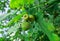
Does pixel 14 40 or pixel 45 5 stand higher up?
pixel 45 5

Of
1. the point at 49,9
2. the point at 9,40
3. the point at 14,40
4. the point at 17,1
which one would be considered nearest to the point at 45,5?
the point at 49,9

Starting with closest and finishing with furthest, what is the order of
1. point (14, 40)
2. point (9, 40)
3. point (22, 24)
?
1. point (22, 24)
2. point (14, 40)
3. point (9, 40)

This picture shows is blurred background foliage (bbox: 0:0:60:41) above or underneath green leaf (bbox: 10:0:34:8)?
underneath

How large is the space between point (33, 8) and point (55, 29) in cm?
12

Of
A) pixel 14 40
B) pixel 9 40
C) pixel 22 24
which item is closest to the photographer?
pixel 22 24

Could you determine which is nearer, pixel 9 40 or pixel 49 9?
pixel 49 9

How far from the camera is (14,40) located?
4.48 feet

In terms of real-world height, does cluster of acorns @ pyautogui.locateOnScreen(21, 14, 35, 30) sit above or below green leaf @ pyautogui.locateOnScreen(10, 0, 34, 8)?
below

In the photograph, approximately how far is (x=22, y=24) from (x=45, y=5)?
0.14 metres

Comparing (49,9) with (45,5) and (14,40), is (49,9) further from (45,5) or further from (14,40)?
(14,40)

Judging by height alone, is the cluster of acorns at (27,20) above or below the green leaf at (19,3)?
below

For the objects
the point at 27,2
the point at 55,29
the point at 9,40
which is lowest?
the point at 9,40

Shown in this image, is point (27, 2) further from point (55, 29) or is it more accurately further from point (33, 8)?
point (55, 29)

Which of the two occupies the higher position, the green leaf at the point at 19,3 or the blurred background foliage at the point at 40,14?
the green leaf at the point at 19,3
